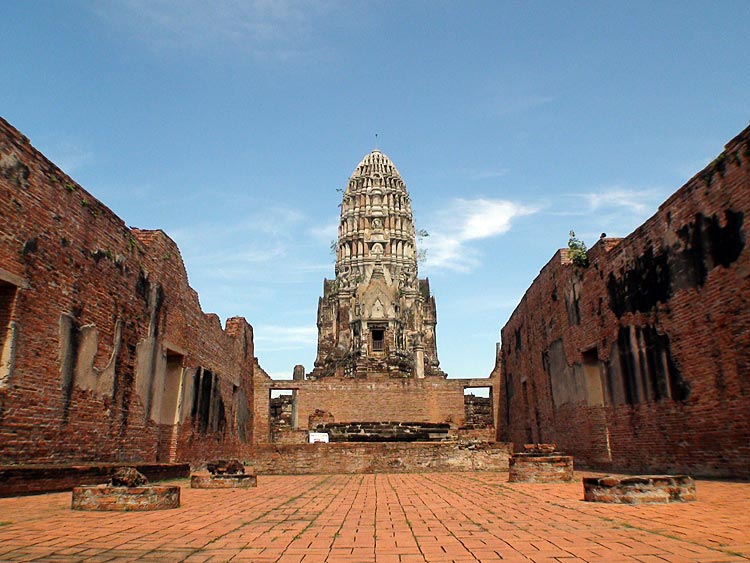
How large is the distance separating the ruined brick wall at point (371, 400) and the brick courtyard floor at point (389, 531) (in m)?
19.5

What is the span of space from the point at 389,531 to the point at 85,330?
6711 millimetres

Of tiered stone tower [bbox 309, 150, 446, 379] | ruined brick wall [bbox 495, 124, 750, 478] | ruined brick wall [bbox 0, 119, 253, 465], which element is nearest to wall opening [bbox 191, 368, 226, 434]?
ruined brick wall [bbox 0, 119, 253, 465]

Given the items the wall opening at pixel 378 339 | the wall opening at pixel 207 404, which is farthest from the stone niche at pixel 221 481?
the wall opening at pixel 378 339

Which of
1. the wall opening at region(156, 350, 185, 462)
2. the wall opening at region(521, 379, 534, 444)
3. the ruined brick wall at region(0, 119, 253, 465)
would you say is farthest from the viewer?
the wall opening at region(521, 379, 534, 444)

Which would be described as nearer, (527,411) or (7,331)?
(7,331)

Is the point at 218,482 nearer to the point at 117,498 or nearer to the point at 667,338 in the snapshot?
the point at 117,498

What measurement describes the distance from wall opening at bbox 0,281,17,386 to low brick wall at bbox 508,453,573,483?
7.36 m

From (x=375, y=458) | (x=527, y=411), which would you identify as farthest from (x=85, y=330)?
(x=527, y=411)

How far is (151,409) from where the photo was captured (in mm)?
11875

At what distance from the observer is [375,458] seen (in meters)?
14.4

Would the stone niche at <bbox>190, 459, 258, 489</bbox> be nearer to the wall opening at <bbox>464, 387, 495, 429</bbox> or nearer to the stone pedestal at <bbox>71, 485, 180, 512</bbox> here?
Answer: the stone pedestal at <bbox>71, 485, 180, 512</bbox>

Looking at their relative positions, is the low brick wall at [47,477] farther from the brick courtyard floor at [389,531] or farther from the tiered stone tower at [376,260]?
the tiered stone tower at [376,260]

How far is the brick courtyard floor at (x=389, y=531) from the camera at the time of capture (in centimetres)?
360

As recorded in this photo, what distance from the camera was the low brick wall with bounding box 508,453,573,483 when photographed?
9320mm
